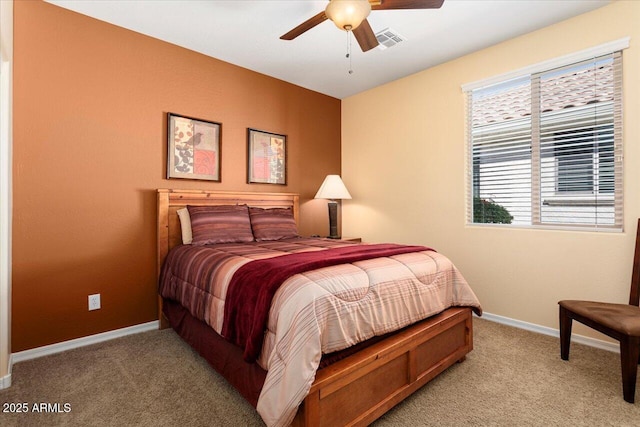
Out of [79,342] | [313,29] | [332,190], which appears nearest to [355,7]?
[313,29]

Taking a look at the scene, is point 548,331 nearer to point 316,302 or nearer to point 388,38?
point 316,302

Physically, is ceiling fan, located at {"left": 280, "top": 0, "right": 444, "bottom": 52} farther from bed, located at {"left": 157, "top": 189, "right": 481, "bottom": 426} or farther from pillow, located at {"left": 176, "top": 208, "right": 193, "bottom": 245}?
pillow, located at {"left": 176, "top": 208, "right": 193, "bottom": 245}

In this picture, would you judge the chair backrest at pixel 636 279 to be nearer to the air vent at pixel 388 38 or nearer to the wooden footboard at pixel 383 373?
the wooden footboard at pixel 383 373

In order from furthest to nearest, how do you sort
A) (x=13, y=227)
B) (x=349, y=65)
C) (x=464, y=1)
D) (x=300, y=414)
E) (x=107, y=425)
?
(x=349, y=65) → (x=464, y=1) → (x=13, y=227) → (x=107, y=425) → (x=300, y=414)

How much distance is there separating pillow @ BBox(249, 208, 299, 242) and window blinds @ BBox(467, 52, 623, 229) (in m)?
1.86

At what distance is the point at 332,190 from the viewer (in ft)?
12.7

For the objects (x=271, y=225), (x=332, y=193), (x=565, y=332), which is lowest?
(x=565, y=332)

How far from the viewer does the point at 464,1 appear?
2383mm

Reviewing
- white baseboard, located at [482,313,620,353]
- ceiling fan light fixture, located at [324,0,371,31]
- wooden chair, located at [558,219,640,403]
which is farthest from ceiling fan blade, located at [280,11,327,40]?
white baseboard, located at [482,313,620,353]

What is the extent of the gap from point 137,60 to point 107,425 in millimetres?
2739

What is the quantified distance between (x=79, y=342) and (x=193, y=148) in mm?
1867

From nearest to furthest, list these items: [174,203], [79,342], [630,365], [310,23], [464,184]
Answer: [630,365]
[310,23]
[79,342]
[174,203]
[464,184]

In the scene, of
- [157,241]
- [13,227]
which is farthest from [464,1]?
[13,227]

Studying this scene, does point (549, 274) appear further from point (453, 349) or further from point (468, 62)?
point (468, 62)
